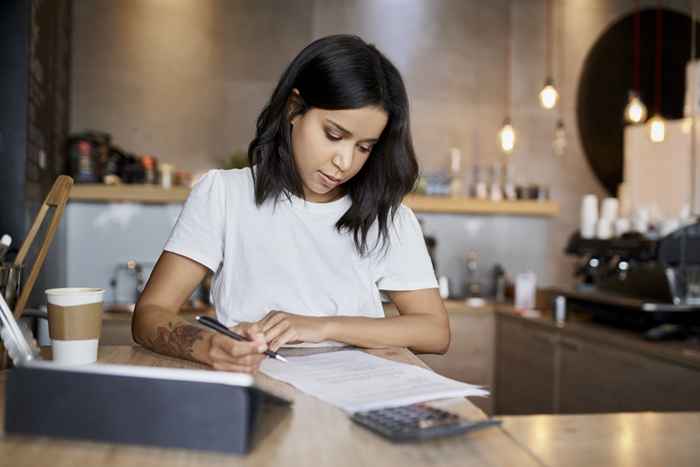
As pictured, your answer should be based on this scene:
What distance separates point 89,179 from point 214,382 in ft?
12.0

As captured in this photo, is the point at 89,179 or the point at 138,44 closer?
the point at 89,179

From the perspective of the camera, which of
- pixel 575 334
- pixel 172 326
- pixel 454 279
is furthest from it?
pixel 454 279

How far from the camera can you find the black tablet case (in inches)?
30.5

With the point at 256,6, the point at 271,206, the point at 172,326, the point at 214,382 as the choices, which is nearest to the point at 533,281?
the point at 256,6

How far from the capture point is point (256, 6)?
4.64 metres

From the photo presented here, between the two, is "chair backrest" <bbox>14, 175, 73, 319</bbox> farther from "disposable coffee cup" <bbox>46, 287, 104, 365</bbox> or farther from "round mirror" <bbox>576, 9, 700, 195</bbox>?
"round mirror" <bbox>576, 9, 700, 195</bbox>

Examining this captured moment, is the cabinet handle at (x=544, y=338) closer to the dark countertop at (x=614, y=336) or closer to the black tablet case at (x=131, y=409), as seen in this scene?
the dark countertop at (x=614, y=336)

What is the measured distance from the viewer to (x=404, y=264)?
1.63 m

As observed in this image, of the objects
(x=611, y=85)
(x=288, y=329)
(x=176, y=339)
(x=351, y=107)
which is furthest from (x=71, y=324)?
(x=611, y=85)

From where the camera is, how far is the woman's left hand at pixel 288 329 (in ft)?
4.08

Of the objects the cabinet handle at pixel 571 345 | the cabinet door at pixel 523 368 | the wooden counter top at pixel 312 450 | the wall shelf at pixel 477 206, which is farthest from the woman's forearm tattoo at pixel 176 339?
the wall shelf at pixel 477 206

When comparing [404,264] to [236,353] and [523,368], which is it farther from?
[523,368]

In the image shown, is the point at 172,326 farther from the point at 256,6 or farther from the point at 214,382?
the point at 256,6

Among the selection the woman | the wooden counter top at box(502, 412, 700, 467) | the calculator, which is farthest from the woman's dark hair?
the calculator
